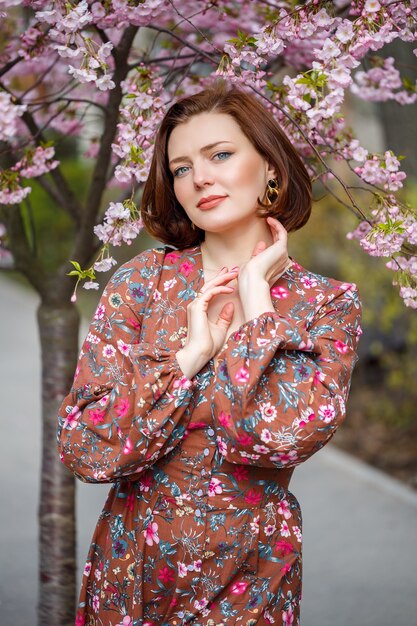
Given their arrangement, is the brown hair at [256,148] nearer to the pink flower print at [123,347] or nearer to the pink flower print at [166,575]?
the pink flower print at [123,347]

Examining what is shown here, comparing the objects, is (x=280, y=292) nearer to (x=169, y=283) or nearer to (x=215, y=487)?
(x=169, y=283)

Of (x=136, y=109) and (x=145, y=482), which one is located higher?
(x=136, y=109)

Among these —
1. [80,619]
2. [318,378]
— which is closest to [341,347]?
[318,378]

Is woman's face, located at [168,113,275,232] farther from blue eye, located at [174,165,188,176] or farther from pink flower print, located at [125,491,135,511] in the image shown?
pink flower print, located at [125,491,135,511]

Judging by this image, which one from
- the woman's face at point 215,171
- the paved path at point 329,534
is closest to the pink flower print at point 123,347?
the woman's face at point 215,171

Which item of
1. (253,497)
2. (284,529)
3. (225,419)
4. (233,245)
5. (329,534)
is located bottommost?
(329,534)

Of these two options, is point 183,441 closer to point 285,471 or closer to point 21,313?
point 285,471

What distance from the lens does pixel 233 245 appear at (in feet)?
7.93

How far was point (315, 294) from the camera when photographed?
7.75 ft

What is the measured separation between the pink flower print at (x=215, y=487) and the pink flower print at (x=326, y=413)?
338 millimetres

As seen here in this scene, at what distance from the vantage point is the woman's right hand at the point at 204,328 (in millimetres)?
2178

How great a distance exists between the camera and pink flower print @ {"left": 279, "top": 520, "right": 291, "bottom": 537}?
2.33 m

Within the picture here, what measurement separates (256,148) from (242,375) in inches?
25.7

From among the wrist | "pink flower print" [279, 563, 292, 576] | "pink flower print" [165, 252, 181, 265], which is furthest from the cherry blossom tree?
"pink flower print" [279, 563, 292, 576]
